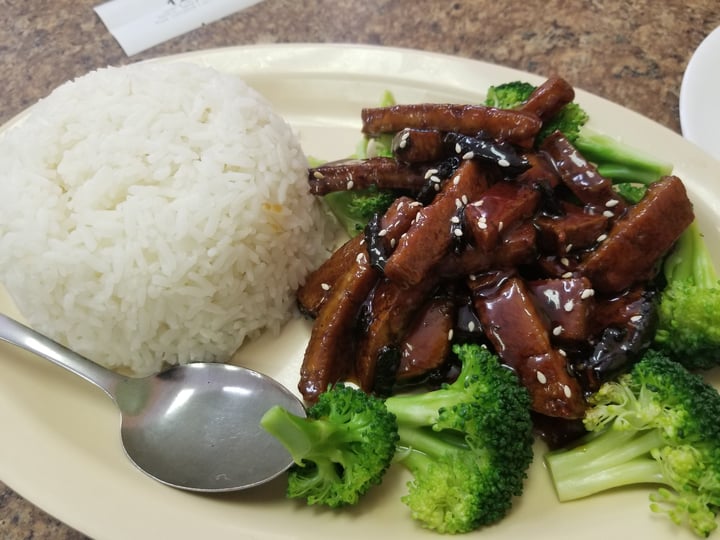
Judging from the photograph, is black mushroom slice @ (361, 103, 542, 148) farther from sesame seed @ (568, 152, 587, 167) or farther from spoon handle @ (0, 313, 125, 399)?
spoon handle @ (0, 313, 125, 399)

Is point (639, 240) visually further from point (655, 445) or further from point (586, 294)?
point (655, 445)

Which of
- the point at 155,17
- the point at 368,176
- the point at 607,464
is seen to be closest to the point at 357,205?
the point at 368,176

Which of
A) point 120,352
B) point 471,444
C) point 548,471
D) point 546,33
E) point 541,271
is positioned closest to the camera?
point 471,444

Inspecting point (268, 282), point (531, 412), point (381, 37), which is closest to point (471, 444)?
point (531, 412)

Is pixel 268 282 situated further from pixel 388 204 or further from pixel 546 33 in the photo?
pixel 546 33

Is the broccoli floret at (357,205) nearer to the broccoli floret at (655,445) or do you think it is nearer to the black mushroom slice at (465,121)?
the black mushroom slice at (465,121)

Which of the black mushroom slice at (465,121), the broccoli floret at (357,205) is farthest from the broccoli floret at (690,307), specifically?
the broccoli floret at (357,205)

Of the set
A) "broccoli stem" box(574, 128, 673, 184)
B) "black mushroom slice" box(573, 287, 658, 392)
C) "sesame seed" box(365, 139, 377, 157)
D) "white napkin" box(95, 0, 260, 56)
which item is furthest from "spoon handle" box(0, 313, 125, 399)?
"white napkin" box(95, 0, 260, 56)
